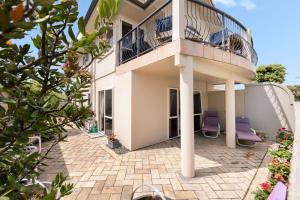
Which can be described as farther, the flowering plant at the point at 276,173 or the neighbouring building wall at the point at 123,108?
the neighbouring building wall at the point at 123,108

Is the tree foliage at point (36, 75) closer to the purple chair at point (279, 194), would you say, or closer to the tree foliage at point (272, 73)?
the purple chair at point (279, 194)

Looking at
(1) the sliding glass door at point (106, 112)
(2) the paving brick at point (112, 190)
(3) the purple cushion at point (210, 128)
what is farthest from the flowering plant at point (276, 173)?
(1) the sliding glass door at point (106, 112)

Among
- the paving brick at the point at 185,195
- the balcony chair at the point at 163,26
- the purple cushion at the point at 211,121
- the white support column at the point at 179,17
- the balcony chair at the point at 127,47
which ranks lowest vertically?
the paving brick at the point at 185,195

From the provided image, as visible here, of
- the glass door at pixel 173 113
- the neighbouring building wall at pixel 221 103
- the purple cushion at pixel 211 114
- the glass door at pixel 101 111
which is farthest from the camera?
the glass door at pixel 101 111

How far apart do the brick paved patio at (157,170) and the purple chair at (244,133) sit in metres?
0.43

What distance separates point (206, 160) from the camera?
225 inches

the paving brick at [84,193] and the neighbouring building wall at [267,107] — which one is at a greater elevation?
the neighbouring building wall at [267,107]

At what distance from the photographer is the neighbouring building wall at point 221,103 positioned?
969cm

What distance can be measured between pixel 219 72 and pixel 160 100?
9.42 ft

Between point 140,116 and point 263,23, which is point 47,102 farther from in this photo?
point 263,23

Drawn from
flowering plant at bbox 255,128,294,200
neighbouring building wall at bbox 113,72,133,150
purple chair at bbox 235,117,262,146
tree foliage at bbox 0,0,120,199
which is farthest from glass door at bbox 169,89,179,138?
tree foliage at bbox 0,0,120,199

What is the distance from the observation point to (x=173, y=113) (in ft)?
28.2

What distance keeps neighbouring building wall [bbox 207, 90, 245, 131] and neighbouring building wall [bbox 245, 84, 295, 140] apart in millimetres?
263

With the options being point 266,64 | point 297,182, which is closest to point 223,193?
point 297,182
